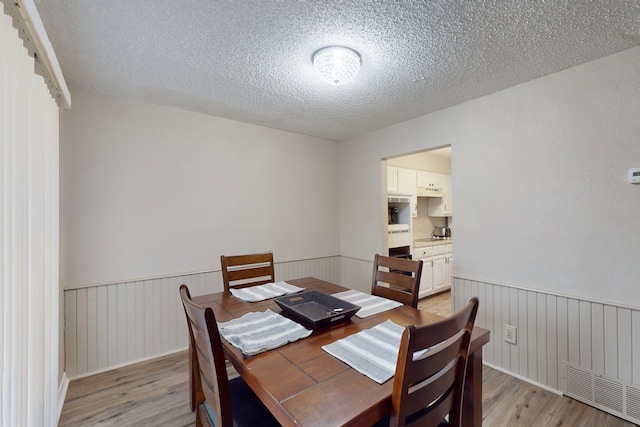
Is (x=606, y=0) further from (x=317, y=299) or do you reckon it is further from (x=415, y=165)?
(x=415, y=165)

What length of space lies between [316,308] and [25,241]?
1411 mm

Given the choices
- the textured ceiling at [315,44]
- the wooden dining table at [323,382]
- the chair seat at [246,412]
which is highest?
the textured ceiling at [315,44]

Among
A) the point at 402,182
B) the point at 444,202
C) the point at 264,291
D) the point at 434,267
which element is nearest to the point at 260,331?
the point at 264,291

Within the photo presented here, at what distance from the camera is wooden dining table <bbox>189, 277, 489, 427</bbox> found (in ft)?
2.64

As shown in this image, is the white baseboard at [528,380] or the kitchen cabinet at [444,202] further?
the kitchen cabinet at [444,202]

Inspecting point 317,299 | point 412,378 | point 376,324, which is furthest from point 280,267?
point 412,378

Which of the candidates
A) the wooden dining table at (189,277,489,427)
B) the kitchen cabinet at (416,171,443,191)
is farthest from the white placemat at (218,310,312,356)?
the kitchen cabinet at (416,171,443,191)

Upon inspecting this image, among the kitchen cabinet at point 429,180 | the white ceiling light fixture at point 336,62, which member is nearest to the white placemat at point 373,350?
the white ceiling light fixture at point 336,62

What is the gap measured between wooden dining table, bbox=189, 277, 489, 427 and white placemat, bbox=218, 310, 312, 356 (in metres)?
0.03

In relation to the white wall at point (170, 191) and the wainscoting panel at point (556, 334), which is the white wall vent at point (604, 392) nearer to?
the wainscoting panel at point (556, 334)

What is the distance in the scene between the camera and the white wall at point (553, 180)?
1754 mm

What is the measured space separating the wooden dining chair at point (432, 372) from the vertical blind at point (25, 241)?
1387 millimetres

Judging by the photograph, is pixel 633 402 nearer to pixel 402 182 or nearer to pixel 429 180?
pixel 402 182

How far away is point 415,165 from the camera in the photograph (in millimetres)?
4441
